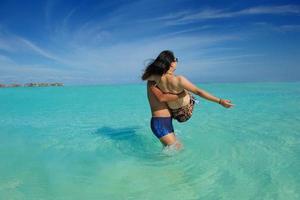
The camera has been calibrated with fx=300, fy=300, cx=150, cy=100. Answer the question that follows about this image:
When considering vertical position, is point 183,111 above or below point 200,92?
below

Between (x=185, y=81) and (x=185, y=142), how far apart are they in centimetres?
197

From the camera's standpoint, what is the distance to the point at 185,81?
4492 millimetres

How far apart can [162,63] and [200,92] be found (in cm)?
72

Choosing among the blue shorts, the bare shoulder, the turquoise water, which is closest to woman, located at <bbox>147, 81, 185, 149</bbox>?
the blue shorts

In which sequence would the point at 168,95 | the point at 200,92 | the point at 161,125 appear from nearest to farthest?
the point at 200,92 < the point at 168,95 < the point at 161,125

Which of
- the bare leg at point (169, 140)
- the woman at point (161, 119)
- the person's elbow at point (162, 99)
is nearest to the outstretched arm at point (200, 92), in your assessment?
the person's elbow at point (162, 99)

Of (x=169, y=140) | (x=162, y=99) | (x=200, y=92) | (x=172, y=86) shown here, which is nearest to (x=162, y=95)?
(x=162, y=99)

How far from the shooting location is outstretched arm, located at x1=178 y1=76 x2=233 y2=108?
4383 millimetres

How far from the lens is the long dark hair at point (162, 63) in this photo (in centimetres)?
455

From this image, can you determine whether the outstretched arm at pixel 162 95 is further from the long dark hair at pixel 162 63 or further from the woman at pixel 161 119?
the long dark hair at pixel 162 63

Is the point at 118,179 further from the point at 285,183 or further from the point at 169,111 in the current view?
the point at 285,183

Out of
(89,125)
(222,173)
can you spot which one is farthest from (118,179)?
(89,125)

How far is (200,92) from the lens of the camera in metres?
4.39

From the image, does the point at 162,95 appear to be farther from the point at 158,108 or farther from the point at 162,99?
the point at 158,108
